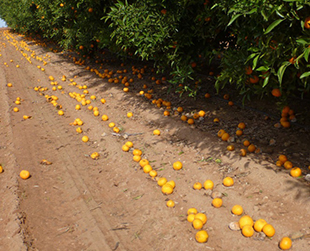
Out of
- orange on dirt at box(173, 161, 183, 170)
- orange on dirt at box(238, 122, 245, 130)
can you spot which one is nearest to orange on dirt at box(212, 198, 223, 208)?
orange on dirt at box(173, 161, 183, 170)

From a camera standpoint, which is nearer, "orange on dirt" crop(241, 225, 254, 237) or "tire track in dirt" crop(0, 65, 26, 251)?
"orange on dirt" crop(241, 225, 254, 237)

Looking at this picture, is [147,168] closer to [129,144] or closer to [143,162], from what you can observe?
[143,162]

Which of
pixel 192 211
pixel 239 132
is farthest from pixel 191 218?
pixel 239 132

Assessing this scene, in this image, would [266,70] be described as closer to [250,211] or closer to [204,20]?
[250,211]

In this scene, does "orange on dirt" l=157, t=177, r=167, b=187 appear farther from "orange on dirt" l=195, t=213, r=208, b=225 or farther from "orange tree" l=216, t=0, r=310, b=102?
"orange tree" l=216, t=0, r=310, b=102

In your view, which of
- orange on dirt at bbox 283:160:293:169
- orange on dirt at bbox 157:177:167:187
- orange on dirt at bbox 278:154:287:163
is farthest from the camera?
orange on dirt at bbox 157:177:167:187

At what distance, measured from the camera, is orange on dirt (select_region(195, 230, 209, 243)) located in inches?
139

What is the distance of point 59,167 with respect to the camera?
5625 millimetres

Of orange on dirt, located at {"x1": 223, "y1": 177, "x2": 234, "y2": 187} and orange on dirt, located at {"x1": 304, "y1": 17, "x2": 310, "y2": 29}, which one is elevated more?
orange on dirt, located at {"x1": 304, "y1": 17, "x2": 310, "y2": 29}

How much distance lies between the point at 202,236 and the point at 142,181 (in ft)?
5.43

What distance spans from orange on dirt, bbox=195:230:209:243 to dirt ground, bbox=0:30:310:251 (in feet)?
0.30

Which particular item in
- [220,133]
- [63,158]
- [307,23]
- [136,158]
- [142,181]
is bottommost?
[63,158]

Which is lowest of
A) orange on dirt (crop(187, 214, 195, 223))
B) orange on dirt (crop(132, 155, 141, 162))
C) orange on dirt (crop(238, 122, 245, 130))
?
orange on dirt (crop(132, 155, 141, 162))

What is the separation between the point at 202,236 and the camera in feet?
11.6
